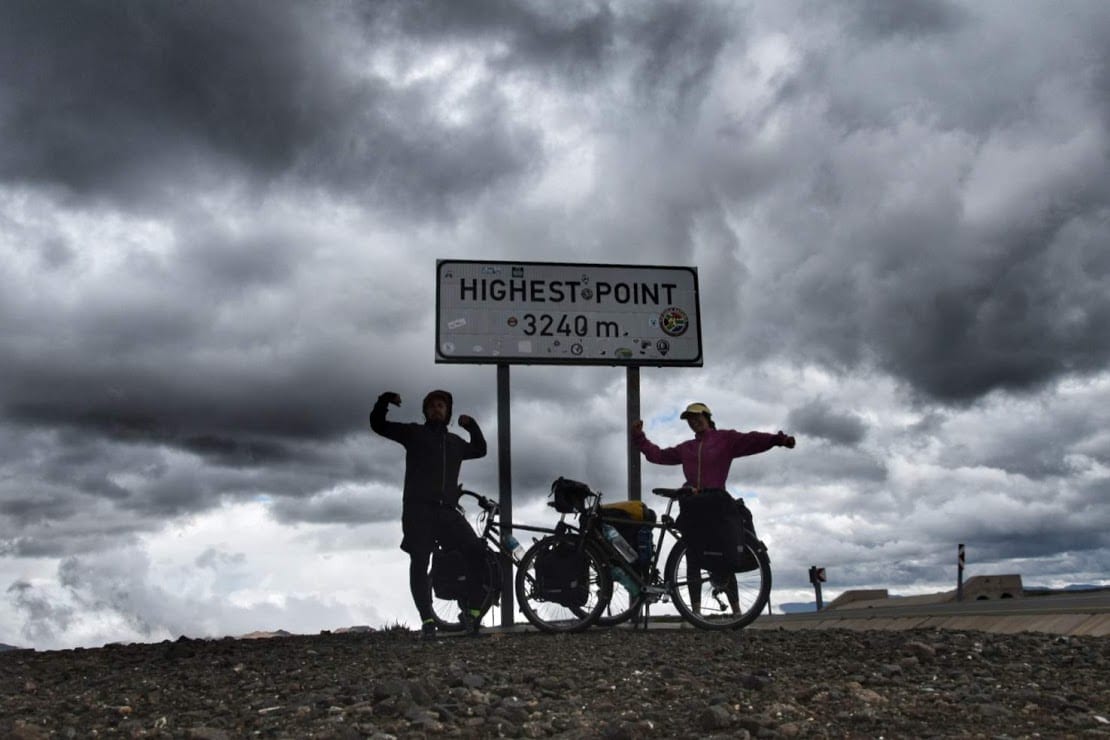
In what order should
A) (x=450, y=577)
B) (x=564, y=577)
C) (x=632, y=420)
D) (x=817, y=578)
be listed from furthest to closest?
(x=817, y=578) → (x=632, y=420) → (x=450, y=577) → (x=564, y=577)

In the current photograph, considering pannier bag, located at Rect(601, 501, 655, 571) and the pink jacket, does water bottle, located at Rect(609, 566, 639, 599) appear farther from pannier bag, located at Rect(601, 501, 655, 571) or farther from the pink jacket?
the pink jacket

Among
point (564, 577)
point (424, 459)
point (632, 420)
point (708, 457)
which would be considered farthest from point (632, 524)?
point (632, 420)

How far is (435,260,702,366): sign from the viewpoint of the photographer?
1154 centimetres

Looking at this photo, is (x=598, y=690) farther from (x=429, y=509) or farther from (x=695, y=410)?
(x=695, y=410)

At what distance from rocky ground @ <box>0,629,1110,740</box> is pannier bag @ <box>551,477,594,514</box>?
164cm

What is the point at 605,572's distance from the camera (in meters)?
8.55

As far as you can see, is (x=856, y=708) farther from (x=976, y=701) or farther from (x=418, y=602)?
(x=418, y=602)

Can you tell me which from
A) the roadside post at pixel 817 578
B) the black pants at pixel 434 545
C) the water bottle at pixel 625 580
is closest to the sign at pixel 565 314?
the black pants at pixel 434 545

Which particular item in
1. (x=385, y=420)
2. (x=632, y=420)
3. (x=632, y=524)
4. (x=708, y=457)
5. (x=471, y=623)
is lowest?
(x=471, y=623)

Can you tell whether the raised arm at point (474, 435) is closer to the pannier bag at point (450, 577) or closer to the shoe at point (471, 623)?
the pannier bag at point (450, 577)

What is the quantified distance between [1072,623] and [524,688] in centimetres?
460

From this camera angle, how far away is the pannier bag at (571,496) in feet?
28.4

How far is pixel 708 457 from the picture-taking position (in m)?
8.98

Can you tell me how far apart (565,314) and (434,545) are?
3798mm
